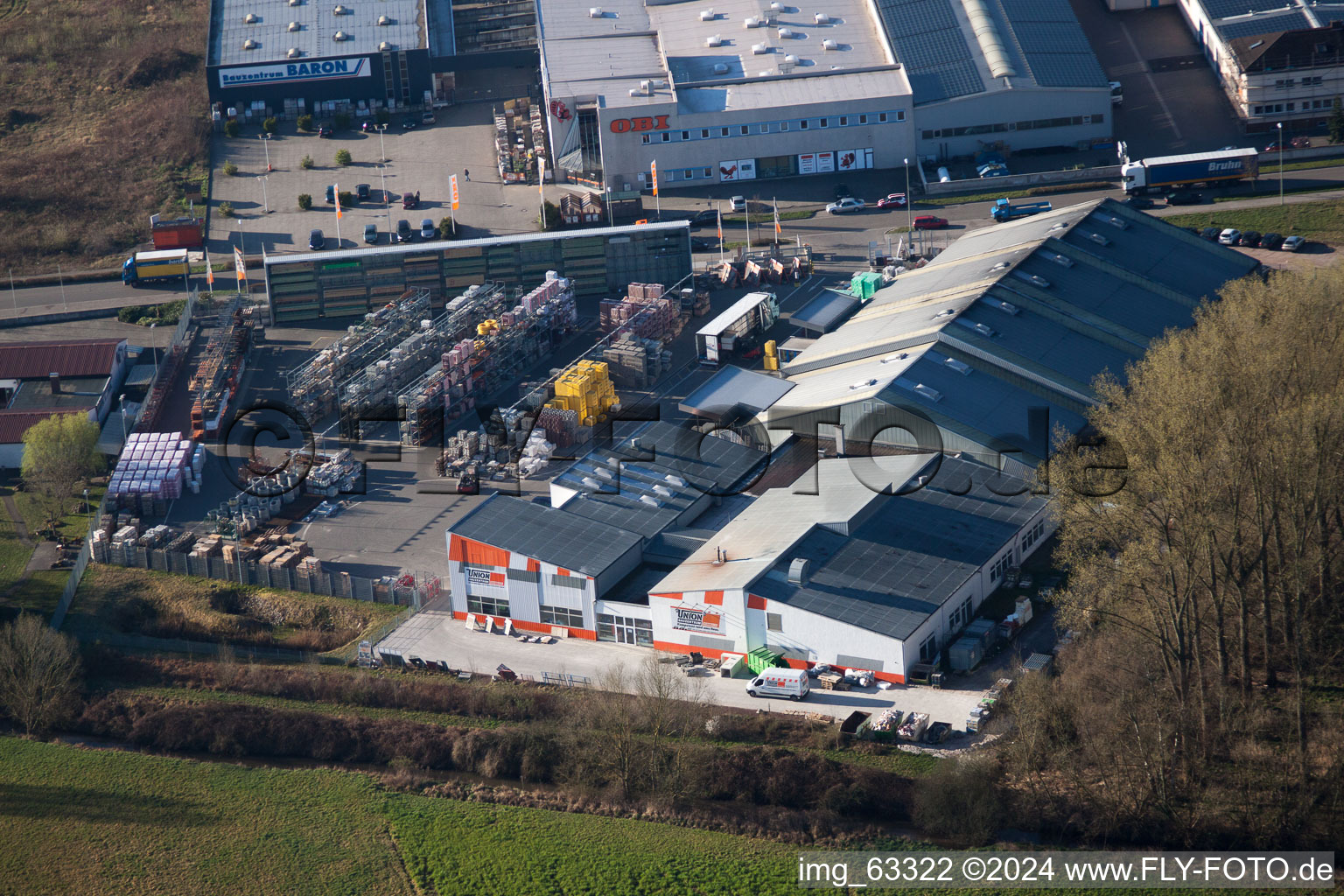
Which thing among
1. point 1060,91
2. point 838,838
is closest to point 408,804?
point 838,838

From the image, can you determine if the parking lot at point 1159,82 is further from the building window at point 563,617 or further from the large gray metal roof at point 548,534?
the building window at point 563,617

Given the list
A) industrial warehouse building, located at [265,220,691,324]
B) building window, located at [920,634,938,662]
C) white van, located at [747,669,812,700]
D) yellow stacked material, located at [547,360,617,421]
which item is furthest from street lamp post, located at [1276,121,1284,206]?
white van, located at [747,669,812,700]

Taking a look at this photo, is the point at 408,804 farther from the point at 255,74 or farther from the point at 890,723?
the point at 255,74

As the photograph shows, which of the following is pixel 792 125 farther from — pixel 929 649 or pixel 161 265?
pixel 929 649

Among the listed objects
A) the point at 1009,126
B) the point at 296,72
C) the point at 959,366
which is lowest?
the point at 959,366

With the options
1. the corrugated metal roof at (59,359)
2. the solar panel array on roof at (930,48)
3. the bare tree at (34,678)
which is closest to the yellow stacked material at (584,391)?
the corrugated metal roof at (59,359)

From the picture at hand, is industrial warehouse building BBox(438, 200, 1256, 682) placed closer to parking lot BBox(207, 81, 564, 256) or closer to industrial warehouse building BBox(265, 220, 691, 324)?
industrial warehouse building BBox(265, 220, 691, 324)

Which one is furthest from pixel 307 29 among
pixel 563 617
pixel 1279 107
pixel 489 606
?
pixel 563 617
